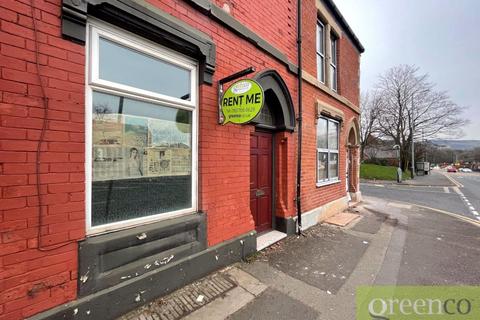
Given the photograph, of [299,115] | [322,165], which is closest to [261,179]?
[299,115]

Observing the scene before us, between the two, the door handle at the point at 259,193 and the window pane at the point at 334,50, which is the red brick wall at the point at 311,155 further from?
the window pane at the point at 334,50

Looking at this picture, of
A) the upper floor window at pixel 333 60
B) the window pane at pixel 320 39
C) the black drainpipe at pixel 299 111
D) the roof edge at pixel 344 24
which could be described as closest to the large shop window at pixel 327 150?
the upper floor window at pixel 333 60

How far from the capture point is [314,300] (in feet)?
11.0

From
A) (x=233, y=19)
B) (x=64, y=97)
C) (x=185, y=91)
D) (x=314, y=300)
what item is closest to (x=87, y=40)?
(x=64, y=97)

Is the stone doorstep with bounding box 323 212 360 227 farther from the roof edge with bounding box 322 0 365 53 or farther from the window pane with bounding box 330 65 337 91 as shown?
the roof edge with bounding box 322 0 365 53

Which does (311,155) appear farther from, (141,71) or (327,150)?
(141,71)

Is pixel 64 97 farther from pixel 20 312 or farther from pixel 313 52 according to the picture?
pixel 313 52

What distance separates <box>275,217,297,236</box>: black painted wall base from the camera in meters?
5.79

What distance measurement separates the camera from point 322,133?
25.9 ft

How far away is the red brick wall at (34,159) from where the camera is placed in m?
2.08

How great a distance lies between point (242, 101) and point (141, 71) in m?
1.38

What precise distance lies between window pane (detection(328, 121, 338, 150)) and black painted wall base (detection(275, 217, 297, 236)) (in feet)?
11.6

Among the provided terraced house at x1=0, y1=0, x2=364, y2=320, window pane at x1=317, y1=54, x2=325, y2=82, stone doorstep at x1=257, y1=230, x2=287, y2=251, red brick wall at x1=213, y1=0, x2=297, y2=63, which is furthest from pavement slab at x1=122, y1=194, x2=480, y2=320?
window pane at x1=317, y1=54, x2=325, y2=82
